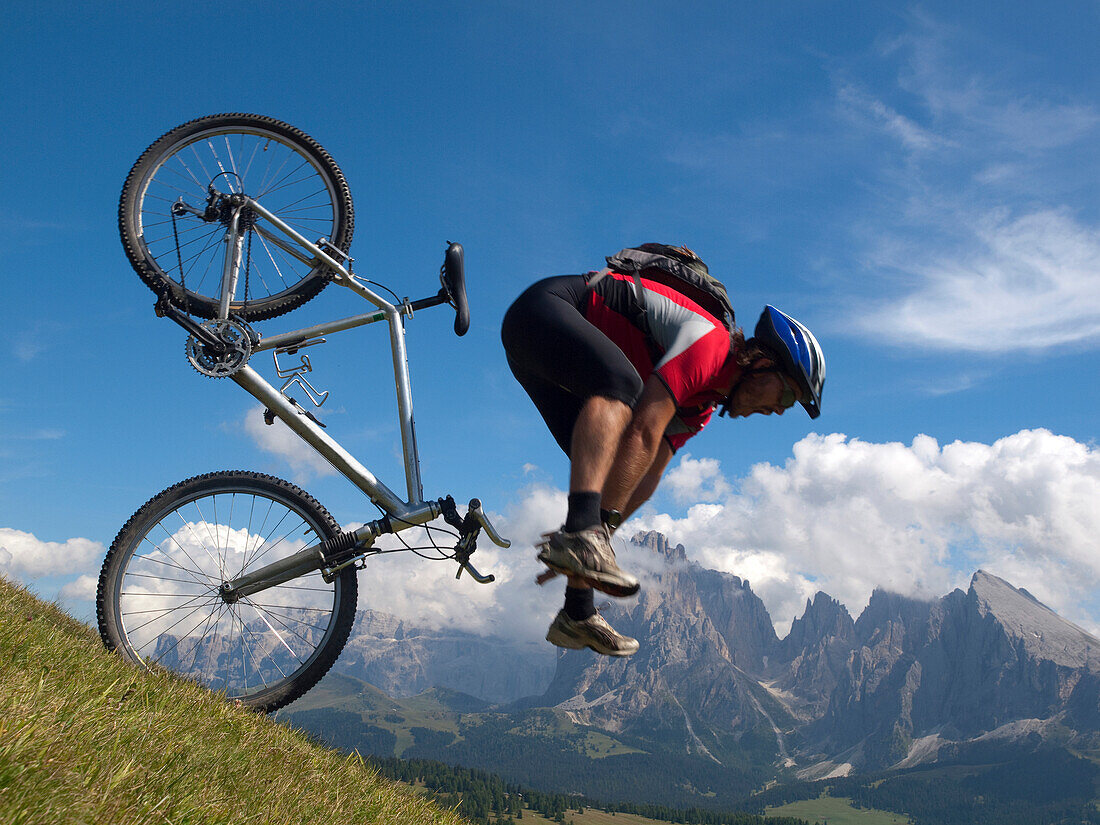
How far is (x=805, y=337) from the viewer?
436 centimetres

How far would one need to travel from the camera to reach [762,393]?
438 cm

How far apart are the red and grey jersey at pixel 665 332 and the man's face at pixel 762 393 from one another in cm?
13

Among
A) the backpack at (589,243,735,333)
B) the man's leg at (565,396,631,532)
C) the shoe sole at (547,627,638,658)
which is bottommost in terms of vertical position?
the shoe sole at (547,627,638,658)

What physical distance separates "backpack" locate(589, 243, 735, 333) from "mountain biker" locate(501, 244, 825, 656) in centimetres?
2

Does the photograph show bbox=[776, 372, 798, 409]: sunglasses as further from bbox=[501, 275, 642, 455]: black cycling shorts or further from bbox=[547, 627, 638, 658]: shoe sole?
bbox=[547, 627, 638, 658]: shoe sole

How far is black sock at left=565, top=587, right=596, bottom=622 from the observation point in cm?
371

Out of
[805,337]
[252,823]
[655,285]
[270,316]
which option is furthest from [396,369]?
[252,823]

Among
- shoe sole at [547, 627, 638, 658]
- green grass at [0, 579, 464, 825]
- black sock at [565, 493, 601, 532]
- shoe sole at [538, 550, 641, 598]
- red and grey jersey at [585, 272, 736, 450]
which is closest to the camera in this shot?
green grass at [0, 579, 464, 825]

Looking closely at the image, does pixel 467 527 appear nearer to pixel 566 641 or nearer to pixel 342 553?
pixel 342 553

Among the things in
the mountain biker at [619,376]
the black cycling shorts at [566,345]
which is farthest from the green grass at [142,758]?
the black cycling shorts at [566,345]

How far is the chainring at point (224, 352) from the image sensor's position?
5.70 m

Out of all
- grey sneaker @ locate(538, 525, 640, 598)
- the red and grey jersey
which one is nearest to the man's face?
the red and grey jersey

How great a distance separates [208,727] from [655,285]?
3.49 m

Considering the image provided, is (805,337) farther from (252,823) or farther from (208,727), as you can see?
(208,727)
